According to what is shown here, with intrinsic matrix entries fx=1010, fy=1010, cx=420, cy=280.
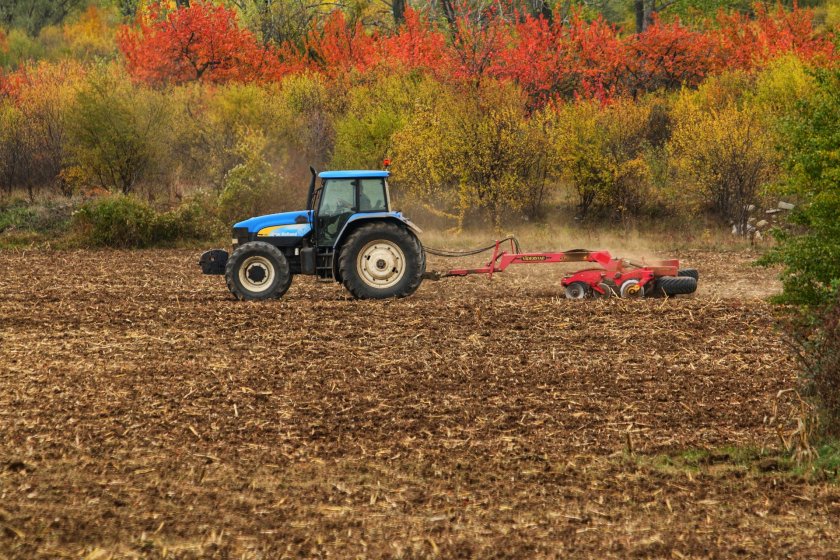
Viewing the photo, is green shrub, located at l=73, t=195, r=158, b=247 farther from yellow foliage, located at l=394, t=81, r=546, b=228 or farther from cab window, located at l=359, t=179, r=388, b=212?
cab window, located at l=359, t=179, r=388, b=212

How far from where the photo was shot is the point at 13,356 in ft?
36.9

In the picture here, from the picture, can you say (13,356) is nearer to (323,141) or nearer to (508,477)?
(508,477)

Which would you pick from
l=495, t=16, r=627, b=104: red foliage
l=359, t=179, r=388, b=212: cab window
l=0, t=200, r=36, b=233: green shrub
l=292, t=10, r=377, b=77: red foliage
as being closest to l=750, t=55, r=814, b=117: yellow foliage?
l=495, t=16, r=627, b=104: red foliage

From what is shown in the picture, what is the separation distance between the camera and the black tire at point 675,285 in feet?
47.9

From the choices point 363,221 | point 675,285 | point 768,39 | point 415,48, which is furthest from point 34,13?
point 675,285

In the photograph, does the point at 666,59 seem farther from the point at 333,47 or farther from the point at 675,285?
the point at 675,285

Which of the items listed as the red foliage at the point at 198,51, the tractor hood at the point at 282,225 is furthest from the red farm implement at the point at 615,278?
the red foliage at the point at 198,51

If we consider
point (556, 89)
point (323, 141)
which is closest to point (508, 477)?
point (323, 141)

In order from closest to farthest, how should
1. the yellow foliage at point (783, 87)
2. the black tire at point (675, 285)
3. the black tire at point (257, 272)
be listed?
the black tire at point (257, 272), the black tire at point (675, 285), the yellow foliage at point (783, 87)

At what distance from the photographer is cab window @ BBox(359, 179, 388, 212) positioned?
1456 cm

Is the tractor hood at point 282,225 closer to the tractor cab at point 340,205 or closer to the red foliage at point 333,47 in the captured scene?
the tractor cab at point 340,205

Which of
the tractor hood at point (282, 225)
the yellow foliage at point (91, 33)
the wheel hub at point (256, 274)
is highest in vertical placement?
the yellow foliage at point (91, 33)

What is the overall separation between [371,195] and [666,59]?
25889 millimetres

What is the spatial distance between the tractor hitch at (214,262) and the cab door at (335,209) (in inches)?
63.4
